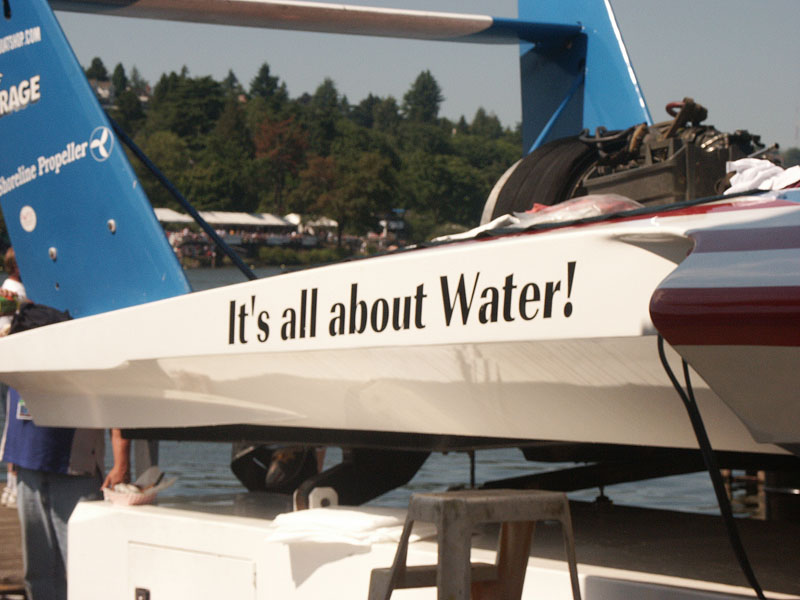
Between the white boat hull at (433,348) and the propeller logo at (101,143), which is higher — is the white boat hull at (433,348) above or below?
below

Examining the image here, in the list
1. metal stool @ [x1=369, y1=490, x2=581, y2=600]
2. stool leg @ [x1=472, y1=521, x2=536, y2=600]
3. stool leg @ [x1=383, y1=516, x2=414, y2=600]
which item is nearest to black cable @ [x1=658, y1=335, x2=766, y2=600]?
metal stool @ [x1=369, y1=490, x2=581, y2=600]

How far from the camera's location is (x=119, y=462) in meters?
4.65

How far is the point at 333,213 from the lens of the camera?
1160cm

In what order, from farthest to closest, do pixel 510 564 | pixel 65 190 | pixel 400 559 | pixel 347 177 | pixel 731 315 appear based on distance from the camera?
pixel 347 177
pixel 65 190
pixel 510 564
pixel 400 559
pixel 731 315

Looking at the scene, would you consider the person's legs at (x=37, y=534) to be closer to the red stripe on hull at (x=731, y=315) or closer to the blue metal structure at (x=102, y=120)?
the blue metal structure at (x=102, y=120)

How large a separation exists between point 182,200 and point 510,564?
2.49 m

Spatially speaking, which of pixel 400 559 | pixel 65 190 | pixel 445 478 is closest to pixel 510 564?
pixel 400 559

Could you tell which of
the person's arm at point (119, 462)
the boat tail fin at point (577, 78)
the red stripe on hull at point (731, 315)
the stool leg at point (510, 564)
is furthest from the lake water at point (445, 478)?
the red stripe on hull at point (731, 315)

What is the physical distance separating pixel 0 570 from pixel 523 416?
383 cm

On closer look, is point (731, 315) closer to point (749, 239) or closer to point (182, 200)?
point (749, 239)

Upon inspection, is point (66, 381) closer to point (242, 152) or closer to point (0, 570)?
point (0, 570)

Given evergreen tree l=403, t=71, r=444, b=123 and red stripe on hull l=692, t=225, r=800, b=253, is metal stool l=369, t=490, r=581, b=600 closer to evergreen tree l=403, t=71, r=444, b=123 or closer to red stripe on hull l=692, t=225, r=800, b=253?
red stripe on hull l=692, t=225, r=800, b=253

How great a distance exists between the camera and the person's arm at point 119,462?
452 centimetres

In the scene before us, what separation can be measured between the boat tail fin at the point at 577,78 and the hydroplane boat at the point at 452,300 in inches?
0.5
